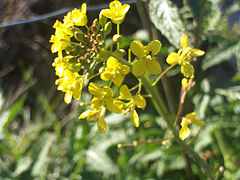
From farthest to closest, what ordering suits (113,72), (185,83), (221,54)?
(221,54) → (185,83) → (113,72)

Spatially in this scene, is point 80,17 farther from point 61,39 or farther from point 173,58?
point 173,58

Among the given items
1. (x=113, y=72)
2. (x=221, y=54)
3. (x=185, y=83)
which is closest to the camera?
(x=113, y=72)

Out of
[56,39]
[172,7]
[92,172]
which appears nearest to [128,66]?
[56,39]

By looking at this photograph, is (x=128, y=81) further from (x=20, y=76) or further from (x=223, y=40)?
(x=20, y=76)

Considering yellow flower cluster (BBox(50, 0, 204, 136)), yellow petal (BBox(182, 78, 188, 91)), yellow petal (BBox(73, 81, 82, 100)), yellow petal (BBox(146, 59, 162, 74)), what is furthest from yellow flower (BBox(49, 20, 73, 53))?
yellow petal (BBox(182, 78, 188, 91))

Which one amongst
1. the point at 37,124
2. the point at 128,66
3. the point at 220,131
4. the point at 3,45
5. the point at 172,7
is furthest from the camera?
the point at 3,45

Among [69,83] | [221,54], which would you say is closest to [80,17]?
[69,83]
